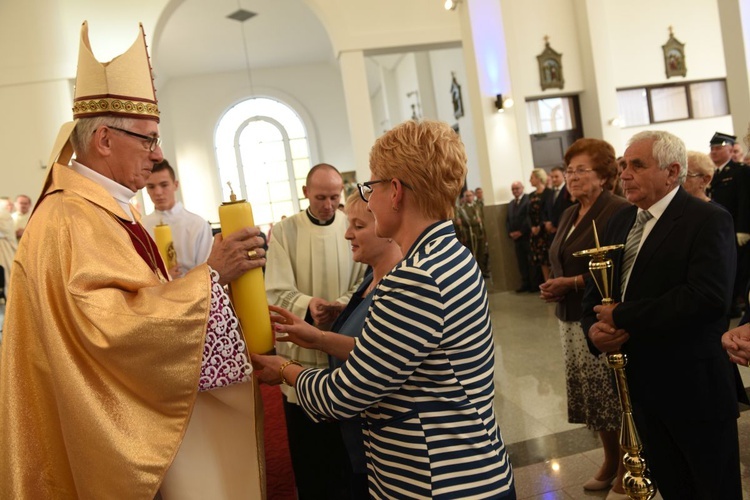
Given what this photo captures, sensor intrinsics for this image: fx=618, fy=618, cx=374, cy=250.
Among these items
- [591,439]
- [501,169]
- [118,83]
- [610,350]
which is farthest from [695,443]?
[501,169]

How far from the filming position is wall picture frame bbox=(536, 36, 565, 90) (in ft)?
36.8

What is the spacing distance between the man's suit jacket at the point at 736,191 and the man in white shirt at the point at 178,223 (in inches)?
180

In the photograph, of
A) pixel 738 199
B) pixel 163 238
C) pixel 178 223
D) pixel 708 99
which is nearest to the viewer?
pixel 163 238

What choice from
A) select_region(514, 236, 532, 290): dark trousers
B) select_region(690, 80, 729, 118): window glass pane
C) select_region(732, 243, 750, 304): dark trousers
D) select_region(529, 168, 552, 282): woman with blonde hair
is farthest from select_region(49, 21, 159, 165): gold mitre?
select_region(690, 80, 729, 118): window glass pane

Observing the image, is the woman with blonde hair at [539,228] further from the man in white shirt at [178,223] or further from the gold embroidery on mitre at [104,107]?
the gold embroidery on mitre at [104,107]

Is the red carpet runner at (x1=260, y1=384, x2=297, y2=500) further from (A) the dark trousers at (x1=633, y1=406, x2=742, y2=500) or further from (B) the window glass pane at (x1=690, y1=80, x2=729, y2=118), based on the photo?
(B) the window glass pane at (x1=690, y1=80, x2=729, y2=118)

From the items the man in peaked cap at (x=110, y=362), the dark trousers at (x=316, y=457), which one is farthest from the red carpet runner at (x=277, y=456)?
the man in peaked cap at (x=110, y=362)

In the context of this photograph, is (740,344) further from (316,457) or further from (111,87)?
(111,87)

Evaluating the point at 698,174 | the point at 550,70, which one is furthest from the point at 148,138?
the point at 550,70

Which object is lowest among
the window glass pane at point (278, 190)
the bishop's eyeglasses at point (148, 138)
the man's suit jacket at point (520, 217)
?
the man's suit jacket at point (520, 217)

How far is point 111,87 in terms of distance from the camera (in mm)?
1810

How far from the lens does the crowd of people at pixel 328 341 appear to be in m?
1.46

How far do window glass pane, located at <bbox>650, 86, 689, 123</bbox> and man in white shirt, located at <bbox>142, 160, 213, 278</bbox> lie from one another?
11.7 meters

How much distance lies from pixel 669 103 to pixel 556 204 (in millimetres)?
7285
